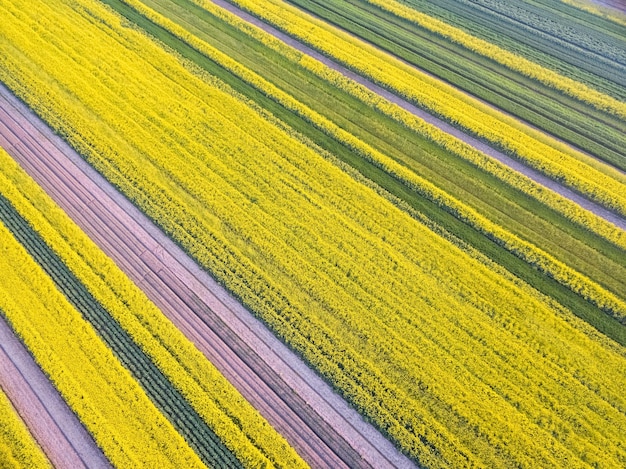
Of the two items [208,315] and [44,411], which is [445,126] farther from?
[44,411]

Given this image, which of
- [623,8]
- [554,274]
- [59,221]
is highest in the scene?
[623,8]

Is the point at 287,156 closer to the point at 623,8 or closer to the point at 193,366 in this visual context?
the point at 193,366

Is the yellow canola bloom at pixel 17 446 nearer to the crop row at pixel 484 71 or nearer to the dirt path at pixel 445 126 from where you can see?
the dirt path at pixel 445 126

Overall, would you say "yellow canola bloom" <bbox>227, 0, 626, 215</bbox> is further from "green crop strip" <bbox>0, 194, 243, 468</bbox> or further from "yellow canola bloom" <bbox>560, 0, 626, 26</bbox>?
"green crop strip" <bbox>0, 194, 243, 468</bbox>

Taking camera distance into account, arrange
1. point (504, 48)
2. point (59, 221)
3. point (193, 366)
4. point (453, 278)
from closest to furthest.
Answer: point (193, 366), point (453, 278), point (59, 221), point (504, 48)

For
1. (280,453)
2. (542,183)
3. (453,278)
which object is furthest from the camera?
(542,183)

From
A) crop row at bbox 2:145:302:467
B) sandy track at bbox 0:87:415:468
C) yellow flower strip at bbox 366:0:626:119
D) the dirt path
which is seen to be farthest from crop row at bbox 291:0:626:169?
crop row at bbox 2:145:302:467

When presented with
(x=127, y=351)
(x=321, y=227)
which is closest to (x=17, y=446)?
(x=127, y=351)

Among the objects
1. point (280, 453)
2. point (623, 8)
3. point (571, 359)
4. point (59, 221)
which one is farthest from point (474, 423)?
point (623, 8)
